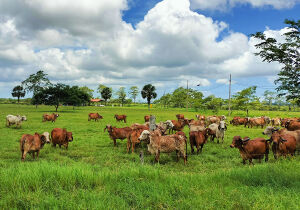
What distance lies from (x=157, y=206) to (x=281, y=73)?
27.4 feet

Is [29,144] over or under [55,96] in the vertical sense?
under

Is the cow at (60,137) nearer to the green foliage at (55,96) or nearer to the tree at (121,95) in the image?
the green foliage at (55,96)

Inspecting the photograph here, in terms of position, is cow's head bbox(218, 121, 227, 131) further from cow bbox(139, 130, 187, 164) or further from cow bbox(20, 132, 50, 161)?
cow bbox(20, 132, 50, 161)

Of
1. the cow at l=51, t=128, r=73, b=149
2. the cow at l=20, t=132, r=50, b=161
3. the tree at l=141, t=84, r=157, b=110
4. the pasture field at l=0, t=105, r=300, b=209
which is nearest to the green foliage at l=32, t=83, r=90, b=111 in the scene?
the tree at l=141, t=84, r=157, b=110

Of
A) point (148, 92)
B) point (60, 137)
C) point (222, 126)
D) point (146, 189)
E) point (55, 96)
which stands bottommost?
point (146, 189)

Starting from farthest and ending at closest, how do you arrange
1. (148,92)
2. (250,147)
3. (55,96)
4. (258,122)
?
(148,92)
(55,96)
(258,122)
(250,147)

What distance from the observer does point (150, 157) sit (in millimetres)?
8781

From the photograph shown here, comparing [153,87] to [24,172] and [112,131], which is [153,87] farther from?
[24,172]

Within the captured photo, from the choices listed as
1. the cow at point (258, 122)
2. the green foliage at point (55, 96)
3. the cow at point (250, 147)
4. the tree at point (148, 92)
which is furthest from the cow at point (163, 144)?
the tree at point (148, 92)

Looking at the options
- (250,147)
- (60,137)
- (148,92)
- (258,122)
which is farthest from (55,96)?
(250,147)

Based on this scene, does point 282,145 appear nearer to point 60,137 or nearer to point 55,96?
point 60,137

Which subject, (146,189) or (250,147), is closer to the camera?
(146,189)

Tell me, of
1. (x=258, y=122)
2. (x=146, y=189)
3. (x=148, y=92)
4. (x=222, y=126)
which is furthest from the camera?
(x=148, y=92)

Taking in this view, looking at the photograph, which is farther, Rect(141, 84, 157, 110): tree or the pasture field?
Rect(141, 84, 157, 110): tree
